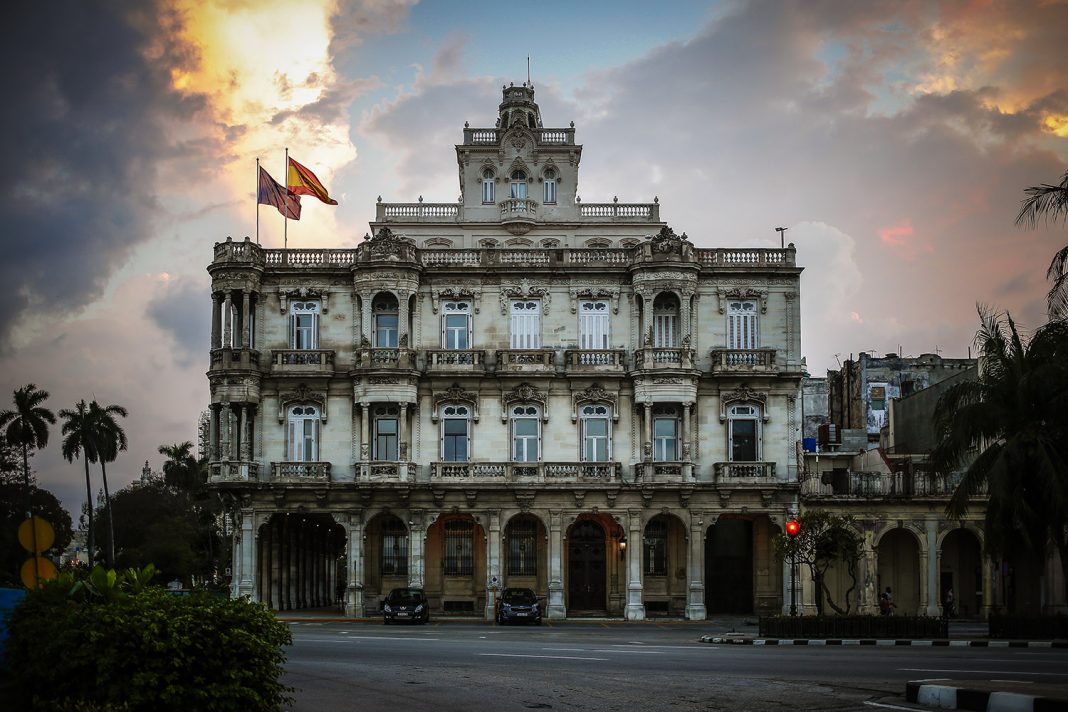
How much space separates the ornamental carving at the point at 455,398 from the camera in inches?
2082

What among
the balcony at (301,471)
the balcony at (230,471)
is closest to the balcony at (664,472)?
the balcony at (301,471)

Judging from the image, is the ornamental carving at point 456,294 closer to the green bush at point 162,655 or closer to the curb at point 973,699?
the curb at point 973,699

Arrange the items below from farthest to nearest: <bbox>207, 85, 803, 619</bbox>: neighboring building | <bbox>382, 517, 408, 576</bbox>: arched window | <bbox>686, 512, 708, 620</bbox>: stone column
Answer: <bbox>382, 517, 408, 576</bbox>: arched window
<bbox>207, 85, 803, 619</bbox>: neighboring building
<bbox>686, 512, 708, 620</bbox>: stone column

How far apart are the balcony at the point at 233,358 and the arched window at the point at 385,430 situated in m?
5.85

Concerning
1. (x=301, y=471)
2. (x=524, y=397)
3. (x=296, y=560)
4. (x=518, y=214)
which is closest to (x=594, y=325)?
(x=524, y=397)

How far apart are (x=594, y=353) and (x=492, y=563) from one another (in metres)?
10.0

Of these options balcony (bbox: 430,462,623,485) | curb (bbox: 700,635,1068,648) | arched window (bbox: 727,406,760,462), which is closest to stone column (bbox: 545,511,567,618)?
balcony (bbox: 430,462,623,485)

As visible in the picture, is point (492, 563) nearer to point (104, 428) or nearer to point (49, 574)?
point (49, 574)

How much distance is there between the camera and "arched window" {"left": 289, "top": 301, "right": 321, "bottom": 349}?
176ft

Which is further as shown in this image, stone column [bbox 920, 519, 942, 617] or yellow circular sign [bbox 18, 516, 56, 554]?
stone column [bbox 920, 519, 942, 617]

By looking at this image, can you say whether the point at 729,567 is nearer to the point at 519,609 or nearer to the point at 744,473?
the point at 744,473

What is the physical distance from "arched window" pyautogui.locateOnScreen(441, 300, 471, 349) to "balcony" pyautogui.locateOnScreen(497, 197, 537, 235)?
10.7 meters

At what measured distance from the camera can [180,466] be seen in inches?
4151

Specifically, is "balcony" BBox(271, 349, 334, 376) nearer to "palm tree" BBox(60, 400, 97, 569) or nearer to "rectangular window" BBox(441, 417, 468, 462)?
"rectangular window" BBox(441, 417, 468, 462)
